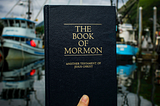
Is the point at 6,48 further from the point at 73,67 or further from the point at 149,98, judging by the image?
the point at 73,67

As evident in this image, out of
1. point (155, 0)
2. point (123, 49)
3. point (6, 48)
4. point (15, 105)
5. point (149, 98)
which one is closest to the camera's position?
point (15, 105)

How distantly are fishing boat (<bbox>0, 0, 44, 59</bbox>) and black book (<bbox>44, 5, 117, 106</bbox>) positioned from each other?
15.9 metres

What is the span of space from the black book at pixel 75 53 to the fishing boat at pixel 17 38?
628 inches

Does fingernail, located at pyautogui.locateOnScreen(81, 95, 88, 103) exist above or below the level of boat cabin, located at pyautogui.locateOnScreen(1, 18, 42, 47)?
below

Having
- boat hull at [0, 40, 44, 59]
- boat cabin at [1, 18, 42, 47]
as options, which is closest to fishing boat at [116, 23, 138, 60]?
boat hull at [0, 40, 44, 59]

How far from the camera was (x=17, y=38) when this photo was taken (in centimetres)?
1853

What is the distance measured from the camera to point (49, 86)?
121cm

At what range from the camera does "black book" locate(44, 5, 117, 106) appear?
3.93 feet

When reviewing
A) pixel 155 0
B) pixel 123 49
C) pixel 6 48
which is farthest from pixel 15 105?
pixel 155 0

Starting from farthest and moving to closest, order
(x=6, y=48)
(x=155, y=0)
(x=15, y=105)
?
(x=155, y=0) < (x=6, y=48) < (x=15, y=105)

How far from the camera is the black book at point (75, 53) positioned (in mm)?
1198

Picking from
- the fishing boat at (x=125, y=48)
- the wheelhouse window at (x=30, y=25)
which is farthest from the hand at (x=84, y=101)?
the wheelhouse window at (x=30, y=25)

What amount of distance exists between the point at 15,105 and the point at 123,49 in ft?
35.8

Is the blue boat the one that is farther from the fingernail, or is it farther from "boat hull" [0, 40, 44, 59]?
the fingernail
